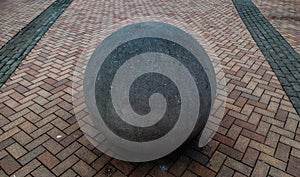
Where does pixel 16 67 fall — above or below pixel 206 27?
above

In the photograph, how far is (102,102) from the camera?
2.76 metres

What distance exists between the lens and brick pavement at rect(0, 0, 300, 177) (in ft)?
10.0

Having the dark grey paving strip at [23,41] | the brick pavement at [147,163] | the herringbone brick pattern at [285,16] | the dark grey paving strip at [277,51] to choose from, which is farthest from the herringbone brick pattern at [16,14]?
the herringbone brick pattern at [285,16]

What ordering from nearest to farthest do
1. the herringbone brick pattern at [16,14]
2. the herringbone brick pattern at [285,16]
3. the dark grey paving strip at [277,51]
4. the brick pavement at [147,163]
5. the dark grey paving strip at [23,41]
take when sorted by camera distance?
1. the brick pavement at [147,163]
2. the dark grey paving strip at [277,51]
3. the dark grey paving strip at [23,41]
4. the herringbone brick pattern at [285,16]
5. the herringbone brick pattern at [16,14]

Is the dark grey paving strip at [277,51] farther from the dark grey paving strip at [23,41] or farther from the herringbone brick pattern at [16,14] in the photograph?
the herringbone brick pattern at [16,14]

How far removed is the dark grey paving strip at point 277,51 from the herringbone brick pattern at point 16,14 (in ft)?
21.3

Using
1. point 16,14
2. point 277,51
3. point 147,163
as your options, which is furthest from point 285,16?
point 16,14

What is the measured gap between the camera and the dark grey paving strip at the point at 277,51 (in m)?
4.70

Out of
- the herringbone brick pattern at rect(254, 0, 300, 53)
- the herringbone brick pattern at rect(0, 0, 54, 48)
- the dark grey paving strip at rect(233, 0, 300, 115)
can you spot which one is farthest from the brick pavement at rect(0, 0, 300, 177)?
the herringbone brick pattern at rect(0, 0, 54, 48)

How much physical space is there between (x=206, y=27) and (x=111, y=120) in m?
5.81

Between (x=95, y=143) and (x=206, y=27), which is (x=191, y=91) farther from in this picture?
(x=206, y=27)

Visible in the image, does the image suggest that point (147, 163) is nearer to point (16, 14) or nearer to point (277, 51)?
point (277, 51)

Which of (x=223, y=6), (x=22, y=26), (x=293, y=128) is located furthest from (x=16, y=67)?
(x=223, y=6)

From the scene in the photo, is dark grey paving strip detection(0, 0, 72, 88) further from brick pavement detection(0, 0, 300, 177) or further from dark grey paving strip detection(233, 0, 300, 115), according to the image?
dark grey paving strip detection(233, 0, 300, 115)
